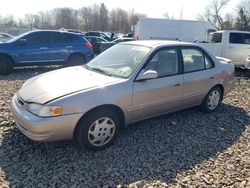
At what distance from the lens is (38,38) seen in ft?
32.5

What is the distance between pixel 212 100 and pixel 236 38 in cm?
793

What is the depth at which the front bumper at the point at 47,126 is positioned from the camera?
3363 millimetres

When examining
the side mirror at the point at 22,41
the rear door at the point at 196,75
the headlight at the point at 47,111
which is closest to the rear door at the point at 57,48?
the side mirror at the point at 22,41

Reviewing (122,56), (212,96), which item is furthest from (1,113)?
(212,96)

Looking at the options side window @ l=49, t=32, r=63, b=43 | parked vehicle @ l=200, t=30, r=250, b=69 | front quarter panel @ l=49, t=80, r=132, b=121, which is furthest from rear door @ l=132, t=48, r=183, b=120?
parked vehicle @ l=200, t=30, r=250, b=69

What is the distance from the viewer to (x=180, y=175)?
3383mm

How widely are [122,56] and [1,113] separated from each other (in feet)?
8.50

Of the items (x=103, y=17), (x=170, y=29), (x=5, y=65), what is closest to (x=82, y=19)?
(x=103, y=17)

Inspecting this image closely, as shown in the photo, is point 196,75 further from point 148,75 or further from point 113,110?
point 113,110

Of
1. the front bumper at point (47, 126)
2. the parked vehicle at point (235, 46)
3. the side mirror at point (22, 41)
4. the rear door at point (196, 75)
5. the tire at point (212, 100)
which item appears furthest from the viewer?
the parked vehicle at point (235, 46)

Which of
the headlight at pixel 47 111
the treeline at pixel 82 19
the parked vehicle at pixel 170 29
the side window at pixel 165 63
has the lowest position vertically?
the headlight at pixel 47 111

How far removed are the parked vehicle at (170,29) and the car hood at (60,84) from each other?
1284cm

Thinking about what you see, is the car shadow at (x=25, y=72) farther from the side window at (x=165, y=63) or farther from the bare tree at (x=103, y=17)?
the bare tree at (x=103, y=17)

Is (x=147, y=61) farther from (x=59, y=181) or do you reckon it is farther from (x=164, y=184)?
(x=59, y=181)
